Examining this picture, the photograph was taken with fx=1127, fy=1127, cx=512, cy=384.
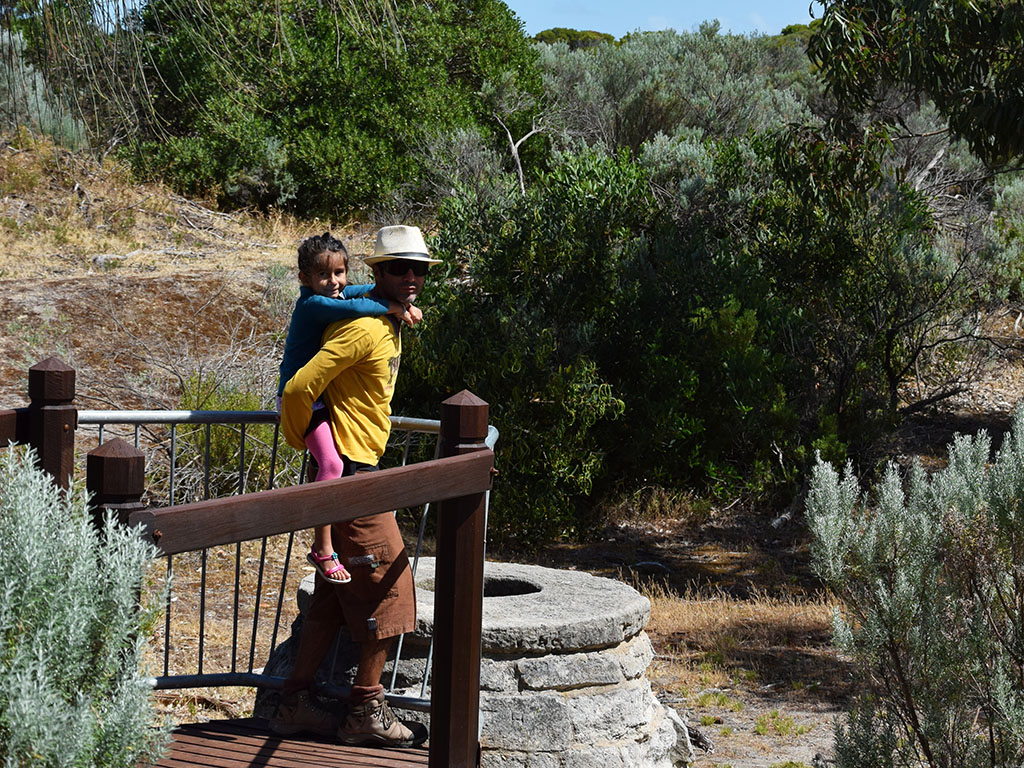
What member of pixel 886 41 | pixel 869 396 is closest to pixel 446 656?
pixel 886 41

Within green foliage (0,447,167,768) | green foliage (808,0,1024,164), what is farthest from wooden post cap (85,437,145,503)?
green foliage (808,0,1024,164)

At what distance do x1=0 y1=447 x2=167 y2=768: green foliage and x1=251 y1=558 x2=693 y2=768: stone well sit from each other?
Answer: 215cm

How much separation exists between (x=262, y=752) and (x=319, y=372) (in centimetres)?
116

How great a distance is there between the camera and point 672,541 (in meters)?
9.31

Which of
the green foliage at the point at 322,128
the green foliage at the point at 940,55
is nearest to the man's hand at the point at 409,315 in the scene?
the green foliage at the point at 940,55

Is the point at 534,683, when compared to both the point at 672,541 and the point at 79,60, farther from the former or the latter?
the point at 672,541

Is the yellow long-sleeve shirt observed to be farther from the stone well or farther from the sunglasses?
the stone well

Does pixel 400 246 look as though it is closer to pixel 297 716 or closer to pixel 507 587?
pixel 297 716

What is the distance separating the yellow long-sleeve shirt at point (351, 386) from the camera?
11.3ft

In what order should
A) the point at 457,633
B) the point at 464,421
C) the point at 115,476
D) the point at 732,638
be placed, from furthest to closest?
A: the point at 732,638 → the point at 464,421 → the point at 457,633 → the point at 115,476

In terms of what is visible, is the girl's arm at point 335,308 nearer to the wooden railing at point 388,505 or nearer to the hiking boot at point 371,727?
the wooden railing at point 388,505

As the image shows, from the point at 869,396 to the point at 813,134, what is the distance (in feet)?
8.18

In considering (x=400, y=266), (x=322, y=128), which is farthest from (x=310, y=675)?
(x=322, y=128)

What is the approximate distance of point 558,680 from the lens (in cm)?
387
